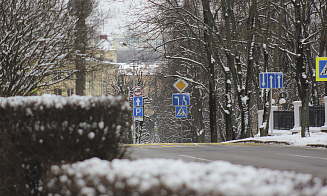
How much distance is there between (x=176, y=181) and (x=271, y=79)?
750 inches

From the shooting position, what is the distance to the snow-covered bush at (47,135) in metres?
4.70

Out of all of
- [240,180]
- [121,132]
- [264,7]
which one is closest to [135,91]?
[264,7]

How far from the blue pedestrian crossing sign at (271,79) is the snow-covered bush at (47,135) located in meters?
16.4

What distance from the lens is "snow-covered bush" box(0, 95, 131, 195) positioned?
4.70 m

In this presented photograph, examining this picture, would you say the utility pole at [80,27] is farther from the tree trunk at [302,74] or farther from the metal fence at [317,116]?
the metal fence at [317,116]

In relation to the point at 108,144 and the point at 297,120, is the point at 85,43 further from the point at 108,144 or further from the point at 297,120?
the point at 108,144

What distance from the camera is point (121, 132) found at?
530 cm

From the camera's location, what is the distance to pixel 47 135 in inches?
189

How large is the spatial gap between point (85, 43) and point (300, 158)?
1239 cm

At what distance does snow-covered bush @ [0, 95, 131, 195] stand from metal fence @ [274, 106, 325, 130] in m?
20.0

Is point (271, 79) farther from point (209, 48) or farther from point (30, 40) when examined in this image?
point (30, 40)

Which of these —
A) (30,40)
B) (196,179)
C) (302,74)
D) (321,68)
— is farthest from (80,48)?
(196,179)

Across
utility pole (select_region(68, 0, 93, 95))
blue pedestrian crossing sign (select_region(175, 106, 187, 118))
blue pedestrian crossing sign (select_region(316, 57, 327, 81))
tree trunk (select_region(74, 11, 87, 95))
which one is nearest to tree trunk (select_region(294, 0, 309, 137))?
blue pedestrian crossing sign (select_region(316, 57, 327, 81))

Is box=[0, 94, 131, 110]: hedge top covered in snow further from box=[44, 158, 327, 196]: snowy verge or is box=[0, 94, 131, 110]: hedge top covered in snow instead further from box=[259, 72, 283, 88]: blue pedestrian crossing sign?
box=[259, 72, 283, 88]: blue pedestrian crossing sign
